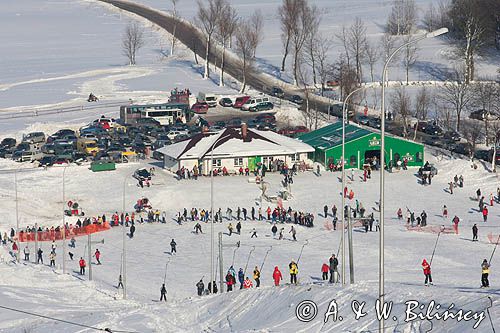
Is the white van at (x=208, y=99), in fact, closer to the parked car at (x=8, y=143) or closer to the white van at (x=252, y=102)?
the white van at (x=252, y=102)

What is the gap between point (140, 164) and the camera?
2687 inches

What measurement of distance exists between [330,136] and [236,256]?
76.7ft

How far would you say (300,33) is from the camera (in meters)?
108

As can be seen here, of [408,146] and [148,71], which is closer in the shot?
[408,146]

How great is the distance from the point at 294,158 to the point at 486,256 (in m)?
23.4

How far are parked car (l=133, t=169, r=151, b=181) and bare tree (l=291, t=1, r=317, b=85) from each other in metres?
40.1

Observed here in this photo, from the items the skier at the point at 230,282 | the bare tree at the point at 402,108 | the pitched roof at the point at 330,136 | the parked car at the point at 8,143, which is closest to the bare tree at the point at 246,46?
the bare tree at the point at 402,108

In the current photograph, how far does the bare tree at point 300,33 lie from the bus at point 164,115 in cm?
1879

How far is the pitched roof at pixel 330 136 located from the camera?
2621 inches

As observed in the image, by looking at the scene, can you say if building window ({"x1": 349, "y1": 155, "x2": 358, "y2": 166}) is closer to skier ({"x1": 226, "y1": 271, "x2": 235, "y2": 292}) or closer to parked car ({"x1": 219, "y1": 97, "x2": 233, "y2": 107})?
parked car ({"x1": 219, "y1": 97, "x2": 233, "y2": 107})

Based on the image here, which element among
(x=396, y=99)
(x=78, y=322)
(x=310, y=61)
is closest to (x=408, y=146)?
(x=396, y=99)

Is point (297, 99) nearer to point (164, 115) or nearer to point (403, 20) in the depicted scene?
point (164, 115)

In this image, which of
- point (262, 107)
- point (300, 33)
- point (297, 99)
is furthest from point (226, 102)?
point (300, 33)

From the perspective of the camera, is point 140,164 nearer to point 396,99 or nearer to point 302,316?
point 396,99
